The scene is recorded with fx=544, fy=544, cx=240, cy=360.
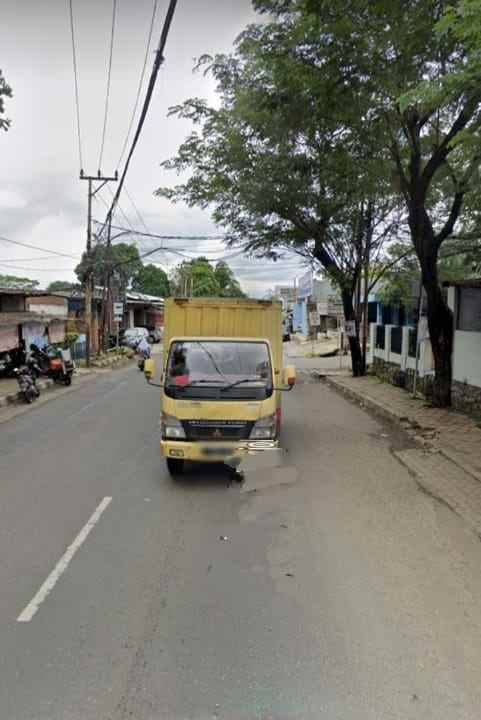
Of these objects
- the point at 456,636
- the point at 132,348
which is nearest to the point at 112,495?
the point at 456,636

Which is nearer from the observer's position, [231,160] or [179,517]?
[179,517]

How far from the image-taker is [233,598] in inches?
161

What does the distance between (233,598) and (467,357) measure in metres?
10.0

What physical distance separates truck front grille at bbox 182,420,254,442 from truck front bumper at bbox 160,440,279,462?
0.08 meters

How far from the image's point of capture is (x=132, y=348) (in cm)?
3766

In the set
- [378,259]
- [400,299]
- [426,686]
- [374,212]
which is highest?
[374,212]

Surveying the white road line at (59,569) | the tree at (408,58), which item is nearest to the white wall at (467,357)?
the tree at (408,58)

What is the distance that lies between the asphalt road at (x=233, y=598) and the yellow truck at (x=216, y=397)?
21.6 inches

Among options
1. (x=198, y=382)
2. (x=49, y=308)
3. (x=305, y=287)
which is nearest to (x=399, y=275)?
(x=198, y=382)

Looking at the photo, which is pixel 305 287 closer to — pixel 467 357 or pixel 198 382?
pixel 467 357

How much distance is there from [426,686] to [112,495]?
4.38 m

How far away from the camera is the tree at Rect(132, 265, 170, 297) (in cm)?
8259

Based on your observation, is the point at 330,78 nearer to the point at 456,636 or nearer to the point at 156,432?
the point at 156,432

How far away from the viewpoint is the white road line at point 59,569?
12.9 feet
